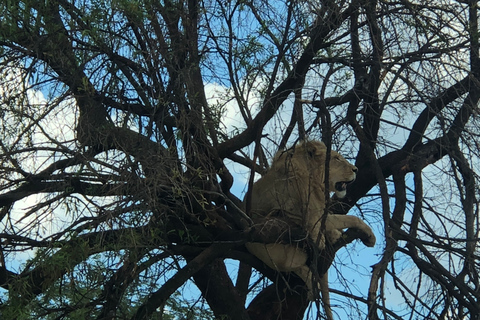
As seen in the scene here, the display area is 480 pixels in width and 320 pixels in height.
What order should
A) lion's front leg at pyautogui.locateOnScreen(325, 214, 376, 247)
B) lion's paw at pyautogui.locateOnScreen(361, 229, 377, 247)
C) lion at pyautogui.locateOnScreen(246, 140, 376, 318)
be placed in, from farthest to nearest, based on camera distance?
lion's paw at pyautogui.locateOnScreen(361, 229, 377, 247) → lion's front leg at pyautogui.locateOnScreen(325, 214, 376, 247) → lion at pyautogui.locateOnScreen(246, 140, 376, 318)

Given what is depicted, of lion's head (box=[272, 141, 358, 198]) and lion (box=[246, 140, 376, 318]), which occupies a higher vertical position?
lion's head (box=[272, 141, 358, 198])

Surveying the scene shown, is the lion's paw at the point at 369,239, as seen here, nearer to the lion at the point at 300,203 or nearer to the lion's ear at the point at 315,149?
the lion at the point at 300,203

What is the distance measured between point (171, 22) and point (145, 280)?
2351mm

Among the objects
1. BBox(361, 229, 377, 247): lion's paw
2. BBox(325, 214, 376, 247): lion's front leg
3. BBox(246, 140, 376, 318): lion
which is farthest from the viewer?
BBox(361, 229, 377, 247): lion's paw

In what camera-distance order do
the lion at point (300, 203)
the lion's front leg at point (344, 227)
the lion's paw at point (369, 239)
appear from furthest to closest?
1. the lion's paw at point (369, 239)
2. the lion's front leg at point (344, 227)
3. the lion at point (300, 203)

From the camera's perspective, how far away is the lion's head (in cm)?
688

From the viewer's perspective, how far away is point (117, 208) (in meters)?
4.91

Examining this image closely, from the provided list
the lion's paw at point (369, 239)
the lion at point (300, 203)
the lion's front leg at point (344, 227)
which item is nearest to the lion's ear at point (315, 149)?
the lion at point (300, 203)

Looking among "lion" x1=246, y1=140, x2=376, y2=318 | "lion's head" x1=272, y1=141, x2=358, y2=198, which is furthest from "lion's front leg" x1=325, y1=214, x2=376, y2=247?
"lion's head" x1=272, y1=141, x2=358, y2=198

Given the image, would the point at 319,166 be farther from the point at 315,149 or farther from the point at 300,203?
the point at 300,203

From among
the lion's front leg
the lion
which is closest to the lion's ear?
the lion

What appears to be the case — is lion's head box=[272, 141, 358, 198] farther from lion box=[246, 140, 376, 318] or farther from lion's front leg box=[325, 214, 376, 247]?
lion's front leg box=[325, 214, 376, 247]

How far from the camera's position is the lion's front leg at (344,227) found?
22.5 feet

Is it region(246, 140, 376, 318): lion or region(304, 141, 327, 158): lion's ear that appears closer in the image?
region(246, 140, 376, 318): lion
